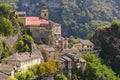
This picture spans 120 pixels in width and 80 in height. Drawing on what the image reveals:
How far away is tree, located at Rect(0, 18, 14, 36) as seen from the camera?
9450 cm

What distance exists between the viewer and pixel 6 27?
94688mm

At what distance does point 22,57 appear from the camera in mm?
86875

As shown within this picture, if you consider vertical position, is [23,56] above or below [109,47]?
above

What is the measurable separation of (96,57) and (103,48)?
5.57 metres

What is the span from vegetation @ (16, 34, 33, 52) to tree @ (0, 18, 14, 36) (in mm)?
2362

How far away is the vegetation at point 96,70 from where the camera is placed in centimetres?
10281

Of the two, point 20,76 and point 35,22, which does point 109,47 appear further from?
point 20,76

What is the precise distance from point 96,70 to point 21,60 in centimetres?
2294

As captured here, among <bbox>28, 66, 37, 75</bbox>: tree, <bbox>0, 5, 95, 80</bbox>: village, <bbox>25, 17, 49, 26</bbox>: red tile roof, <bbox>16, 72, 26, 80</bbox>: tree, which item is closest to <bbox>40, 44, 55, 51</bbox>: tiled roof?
<bbox>0, 5, 95, 80</bbox>: village

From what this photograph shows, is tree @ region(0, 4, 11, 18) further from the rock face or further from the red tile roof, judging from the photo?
the rock face

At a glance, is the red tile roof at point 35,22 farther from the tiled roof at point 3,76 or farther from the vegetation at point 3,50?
the tiled roof at point 3,76

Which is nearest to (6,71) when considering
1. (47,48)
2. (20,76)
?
(20,76)

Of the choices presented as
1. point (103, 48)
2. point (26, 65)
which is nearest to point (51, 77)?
point (26, 65)

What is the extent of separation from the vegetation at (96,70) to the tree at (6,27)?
57.2 feet
